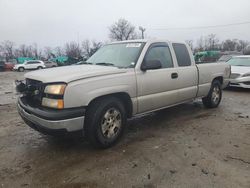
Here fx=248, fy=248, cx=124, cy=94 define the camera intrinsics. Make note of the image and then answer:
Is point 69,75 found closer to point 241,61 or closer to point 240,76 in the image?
point 240,76

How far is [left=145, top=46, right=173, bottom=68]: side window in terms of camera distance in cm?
475

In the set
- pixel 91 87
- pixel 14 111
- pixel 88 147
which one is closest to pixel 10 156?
pixel 88 147

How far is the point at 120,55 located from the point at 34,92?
1.77m

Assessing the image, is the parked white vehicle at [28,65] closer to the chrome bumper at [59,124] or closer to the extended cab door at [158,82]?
the extended cab door at [158,82]

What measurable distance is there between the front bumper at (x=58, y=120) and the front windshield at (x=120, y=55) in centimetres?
137

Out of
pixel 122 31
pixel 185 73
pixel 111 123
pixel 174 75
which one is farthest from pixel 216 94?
pixel 122 31

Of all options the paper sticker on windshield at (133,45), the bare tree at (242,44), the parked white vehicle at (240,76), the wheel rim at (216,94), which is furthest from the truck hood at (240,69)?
the bare tree at (242,44)

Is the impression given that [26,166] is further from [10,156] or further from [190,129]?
[190,129]

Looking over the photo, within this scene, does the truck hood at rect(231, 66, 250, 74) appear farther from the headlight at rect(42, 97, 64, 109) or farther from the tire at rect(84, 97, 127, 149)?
the headlight at rect(42, 97, 64, 109)

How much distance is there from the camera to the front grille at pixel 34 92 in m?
3.65

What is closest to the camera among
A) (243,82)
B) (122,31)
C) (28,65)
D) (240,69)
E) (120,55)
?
(120,55)

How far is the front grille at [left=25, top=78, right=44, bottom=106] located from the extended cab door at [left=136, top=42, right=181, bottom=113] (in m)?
1.62

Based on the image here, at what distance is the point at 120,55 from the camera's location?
479 centimetres

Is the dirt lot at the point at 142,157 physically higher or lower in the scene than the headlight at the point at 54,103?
lower
